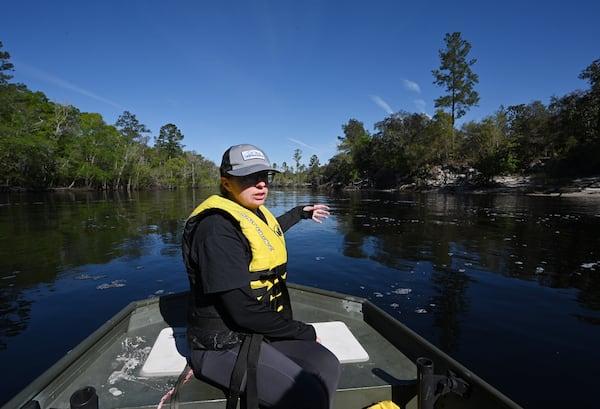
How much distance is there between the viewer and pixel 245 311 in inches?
74.3

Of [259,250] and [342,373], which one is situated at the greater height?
[259,250]

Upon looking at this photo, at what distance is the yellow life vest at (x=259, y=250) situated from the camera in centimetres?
215

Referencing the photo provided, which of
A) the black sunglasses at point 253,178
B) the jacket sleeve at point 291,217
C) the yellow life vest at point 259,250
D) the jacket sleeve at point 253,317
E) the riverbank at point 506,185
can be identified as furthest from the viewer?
the riverbank at point 506,185

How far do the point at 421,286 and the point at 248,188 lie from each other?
224 inches

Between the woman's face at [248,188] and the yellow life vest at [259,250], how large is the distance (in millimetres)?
64

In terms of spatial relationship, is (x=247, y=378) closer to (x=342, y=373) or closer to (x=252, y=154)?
(x=342, y=373)

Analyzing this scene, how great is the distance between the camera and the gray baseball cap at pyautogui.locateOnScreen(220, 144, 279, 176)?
215 cm

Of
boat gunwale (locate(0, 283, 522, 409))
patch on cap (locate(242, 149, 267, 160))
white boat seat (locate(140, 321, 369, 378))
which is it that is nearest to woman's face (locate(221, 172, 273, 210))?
patch on cap (locate(242, 149, 267, 160))

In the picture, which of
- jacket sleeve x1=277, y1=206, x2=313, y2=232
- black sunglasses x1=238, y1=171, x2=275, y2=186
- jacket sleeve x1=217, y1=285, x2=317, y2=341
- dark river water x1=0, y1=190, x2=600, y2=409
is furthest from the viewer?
dark river water x1=0, y1=190, x2=600, y2=409

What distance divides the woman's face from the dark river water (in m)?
3.59

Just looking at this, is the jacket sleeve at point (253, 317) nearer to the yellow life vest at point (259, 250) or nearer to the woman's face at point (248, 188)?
the yellow life vest at point (259, 250)

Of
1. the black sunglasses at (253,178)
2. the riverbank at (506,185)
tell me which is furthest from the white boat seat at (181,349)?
the riverbank at (506,185)

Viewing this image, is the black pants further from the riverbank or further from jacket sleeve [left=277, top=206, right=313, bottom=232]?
the riverbank

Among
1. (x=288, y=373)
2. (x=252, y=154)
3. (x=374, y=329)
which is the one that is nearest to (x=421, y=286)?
(x=374, y=329)
